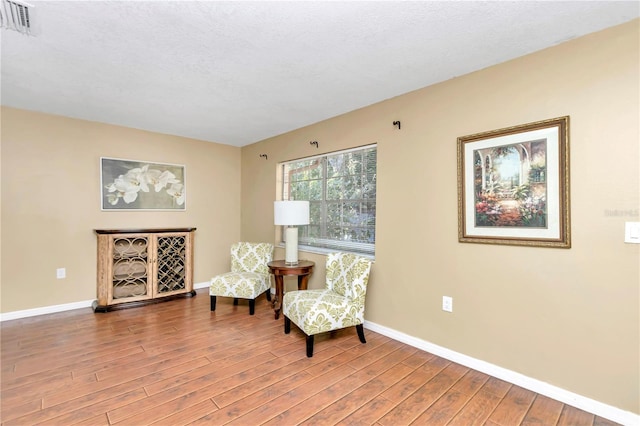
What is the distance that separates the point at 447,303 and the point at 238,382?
67.7 inches

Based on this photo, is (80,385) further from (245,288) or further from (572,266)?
(572,266)

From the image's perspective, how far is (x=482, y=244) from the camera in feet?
7.47

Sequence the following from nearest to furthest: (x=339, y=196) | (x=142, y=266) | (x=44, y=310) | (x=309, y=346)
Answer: (x=309, y=346), (x=44, y=310), (x=339, y=196), (x=142, y=266)

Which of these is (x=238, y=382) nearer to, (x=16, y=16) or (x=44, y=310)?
(x=16, y=16)

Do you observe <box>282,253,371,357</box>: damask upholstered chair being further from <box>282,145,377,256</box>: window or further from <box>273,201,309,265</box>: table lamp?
<box>273,201,309,265</box>: table lamp

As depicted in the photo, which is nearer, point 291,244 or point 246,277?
point 291,244

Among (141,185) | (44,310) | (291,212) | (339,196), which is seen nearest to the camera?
(291,212)

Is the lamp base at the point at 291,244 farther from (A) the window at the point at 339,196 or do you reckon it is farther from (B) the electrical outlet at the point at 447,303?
(B) the electrical outlet at the point at 447,303

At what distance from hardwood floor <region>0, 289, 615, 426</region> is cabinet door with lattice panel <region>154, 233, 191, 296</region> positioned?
3.18ft

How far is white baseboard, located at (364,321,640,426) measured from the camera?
1725 millimetres

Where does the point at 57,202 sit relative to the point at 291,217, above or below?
above

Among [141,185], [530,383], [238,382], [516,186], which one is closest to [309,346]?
[238,382]

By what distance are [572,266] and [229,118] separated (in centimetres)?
351

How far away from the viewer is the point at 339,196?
3562 millimetres
